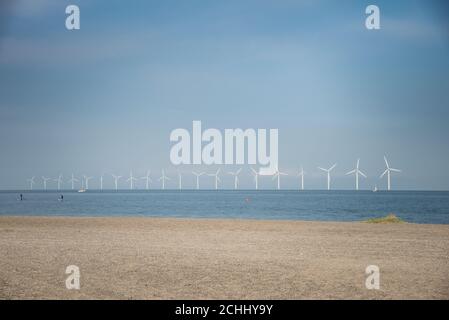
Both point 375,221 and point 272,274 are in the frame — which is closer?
point 272,274

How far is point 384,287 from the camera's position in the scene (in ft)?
38.1

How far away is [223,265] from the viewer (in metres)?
15.1

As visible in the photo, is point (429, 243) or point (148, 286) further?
point (429, 243)

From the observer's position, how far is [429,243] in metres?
21.3

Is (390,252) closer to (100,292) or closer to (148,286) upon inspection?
(148,286)

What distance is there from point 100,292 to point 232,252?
26.2 feet

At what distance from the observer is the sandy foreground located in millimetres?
11102

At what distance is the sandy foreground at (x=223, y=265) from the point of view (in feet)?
36.4

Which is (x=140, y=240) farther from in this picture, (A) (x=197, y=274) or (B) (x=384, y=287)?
(B) (x=384, y=287)

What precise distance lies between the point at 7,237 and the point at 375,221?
24042 millimetres
